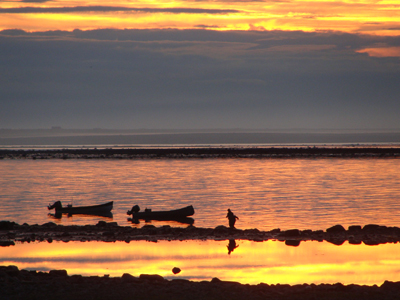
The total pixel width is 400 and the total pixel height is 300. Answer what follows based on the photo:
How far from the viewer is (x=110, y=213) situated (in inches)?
1315

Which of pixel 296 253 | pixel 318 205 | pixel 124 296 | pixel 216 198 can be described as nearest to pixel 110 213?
pixel 216 198

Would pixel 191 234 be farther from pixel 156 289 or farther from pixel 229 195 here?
pixel 229 195

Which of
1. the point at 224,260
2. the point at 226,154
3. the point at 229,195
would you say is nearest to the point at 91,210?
the point at 229,195

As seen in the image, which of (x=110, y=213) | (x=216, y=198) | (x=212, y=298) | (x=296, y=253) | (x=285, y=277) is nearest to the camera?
(x=212, y=298)

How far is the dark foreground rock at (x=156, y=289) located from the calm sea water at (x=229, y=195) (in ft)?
41.0

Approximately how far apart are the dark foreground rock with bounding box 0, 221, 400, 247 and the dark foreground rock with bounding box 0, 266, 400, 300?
7.55 meters

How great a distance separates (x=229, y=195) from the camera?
41938 mm

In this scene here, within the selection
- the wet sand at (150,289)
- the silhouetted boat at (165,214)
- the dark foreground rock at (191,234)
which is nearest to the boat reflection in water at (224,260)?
the dark foreground rock at (191,234)

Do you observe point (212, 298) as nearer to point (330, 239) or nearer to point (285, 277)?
point (285, 277)

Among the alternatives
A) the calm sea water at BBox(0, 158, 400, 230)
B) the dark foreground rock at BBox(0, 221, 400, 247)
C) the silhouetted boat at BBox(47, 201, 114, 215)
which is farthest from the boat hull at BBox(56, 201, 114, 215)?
the dark foreground rock at BBox(0, 221, 400, 247)

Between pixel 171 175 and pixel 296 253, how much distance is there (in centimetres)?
4312

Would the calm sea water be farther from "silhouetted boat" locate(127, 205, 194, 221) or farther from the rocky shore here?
the rocky shore

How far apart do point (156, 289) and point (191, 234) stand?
1008 cm

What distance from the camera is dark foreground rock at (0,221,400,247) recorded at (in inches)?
880
